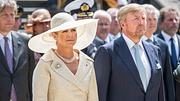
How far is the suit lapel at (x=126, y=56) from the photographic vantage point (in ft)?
18.6

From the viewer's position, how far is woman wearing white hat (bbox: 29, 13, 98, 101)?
4.92 metres

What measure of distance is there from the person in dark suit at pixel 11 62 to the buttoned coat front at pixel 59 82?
117 cm

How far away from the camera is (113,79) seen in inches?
224

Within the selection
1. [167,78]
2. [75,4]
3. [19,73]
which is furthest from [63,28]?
[75,4]

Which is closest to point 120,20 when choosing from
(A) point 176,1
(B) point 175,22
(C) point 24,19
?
(B) point 175,22

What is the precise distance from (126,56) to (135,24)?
33cm

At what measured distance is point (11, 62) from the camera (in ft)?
20.3

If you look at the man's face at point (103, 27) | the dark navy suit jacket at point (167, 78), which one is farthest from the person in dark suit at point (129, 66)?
the man's face at point (103, 27)

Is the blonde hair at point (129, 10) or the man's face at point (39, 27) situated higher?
the blonde hair at point (129, 10)

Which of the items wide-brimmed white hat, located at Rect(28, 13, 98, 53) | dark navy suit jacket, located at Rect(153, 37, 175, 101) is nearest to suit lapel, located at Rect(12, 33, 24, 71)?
wide-brimmed white hat, located at Rect(28, 13, 98, 53)

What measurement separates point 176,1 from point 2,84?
1030 centimetres

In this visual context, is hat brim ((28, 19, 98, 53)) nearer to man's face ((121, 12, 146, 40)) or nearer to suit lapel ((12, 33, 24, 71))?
man's face ((121, 12, 146, 40))

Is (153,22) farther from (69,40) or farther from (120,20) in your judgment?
(69,40)

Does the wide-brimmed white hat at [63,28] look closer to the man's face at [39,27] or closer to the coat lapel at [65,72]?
the coat lapel at [65,72]
